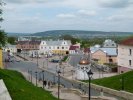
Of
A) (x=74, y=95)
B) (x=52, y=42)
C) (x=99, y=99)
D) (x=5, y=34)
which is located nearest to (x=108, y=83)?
(x=74, y=95)

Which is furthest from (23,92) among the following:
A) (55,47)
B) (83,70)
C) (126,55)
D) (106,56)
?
(55,47)

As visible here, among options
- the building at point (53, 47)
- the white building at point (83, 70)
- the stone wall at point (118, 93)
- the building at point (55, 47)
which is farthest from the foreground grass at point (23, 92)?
the building at point (55, 47)

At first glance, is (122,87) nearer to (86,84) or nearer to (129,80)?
(129,80)

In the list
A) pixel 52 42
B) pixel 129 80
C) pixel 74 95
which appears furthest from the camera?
pixel 52 42

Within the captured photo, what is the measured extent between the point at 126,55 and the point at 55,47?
358ft

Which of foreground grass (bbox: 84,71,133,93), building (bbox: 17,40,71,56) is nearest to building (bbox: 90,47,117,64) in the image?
foreground grass (bbox: 84,71,133,93)

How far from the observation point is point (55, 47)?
178125 mm

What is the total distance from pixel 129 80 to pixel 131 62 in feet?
67.6

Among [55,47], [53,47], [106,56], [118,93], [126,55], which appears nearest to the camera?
[118,93]

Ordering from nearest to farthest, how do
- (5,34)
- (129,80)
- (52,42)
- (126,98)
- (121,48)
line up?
(5,34) → (126,98) → (129,80) → (121,48) → (52,42)

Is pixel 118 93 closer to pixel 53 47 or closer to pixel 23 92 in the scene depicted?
pixel 23 92

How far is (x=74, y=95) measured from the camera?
147 feet

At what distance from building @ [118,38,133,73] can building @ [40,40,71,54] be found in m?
101

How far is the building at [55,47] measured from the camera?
17488 centimetres
